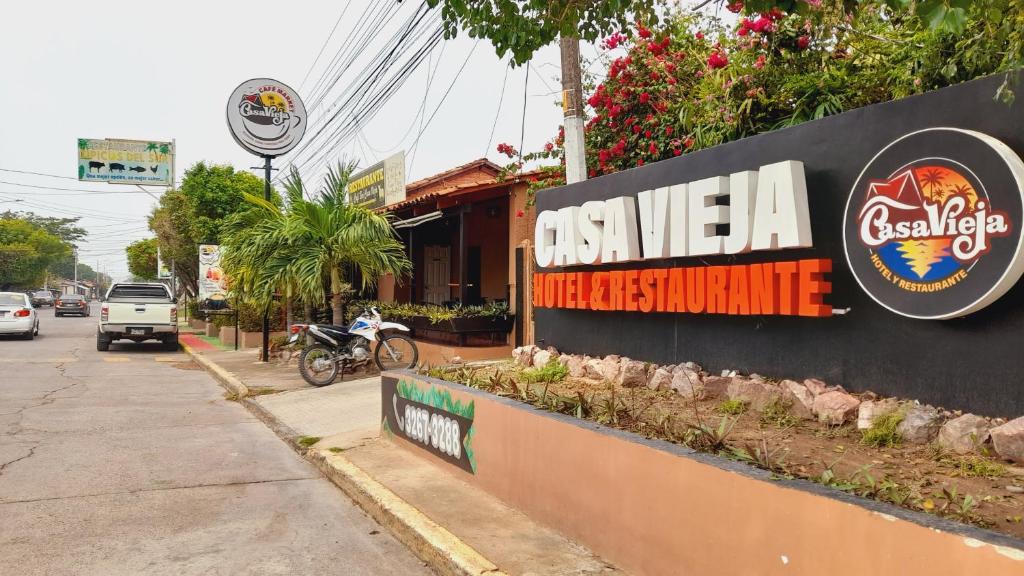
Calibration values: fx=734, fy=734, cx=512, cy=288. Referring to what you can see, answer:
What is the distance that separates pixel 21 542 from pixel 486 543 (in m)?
2.97

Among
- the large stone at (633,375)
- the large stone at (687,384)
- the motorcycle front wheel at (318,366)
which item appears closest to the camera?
the large stone at (687,384)

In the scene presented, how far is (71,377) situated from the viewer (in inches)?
527

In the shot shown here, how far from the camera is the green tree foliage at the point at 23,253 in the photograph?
212ft

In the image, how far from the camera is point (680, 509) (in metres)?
3.73

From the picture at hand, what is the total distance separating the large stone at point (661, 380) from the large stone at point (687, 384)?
0.25 feet

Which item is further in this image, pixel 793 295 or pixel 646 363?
pixel 646 363

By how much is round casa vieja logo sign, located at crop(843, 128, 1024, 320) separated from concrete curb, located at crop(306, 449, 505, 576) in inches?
110

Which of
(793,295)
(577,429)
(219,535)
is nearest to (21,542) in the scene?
(219,535)

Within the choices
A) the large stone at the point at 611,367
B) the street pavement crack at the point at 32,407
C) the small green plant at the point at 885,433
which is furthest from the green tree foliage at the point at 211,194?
the small green plant at the point at 885,433

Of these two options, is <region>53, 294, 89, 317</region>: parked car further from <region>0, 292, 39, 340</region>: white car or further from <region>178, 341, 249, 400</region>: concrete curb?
<region>178, 341, 249, 400</region>: concrete curb

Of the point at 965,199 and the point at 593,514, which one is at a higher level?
the point at 965,199

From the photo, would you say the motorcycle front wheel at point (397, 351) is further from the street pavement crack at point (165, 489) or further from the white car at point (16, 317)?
the white car at point (16, 317)

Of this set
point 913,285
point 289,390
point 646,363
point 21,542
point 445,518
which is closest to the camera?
point 913,285

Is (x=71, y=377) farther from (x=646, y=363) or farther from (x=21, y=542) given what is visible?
(x=646, y=363)
